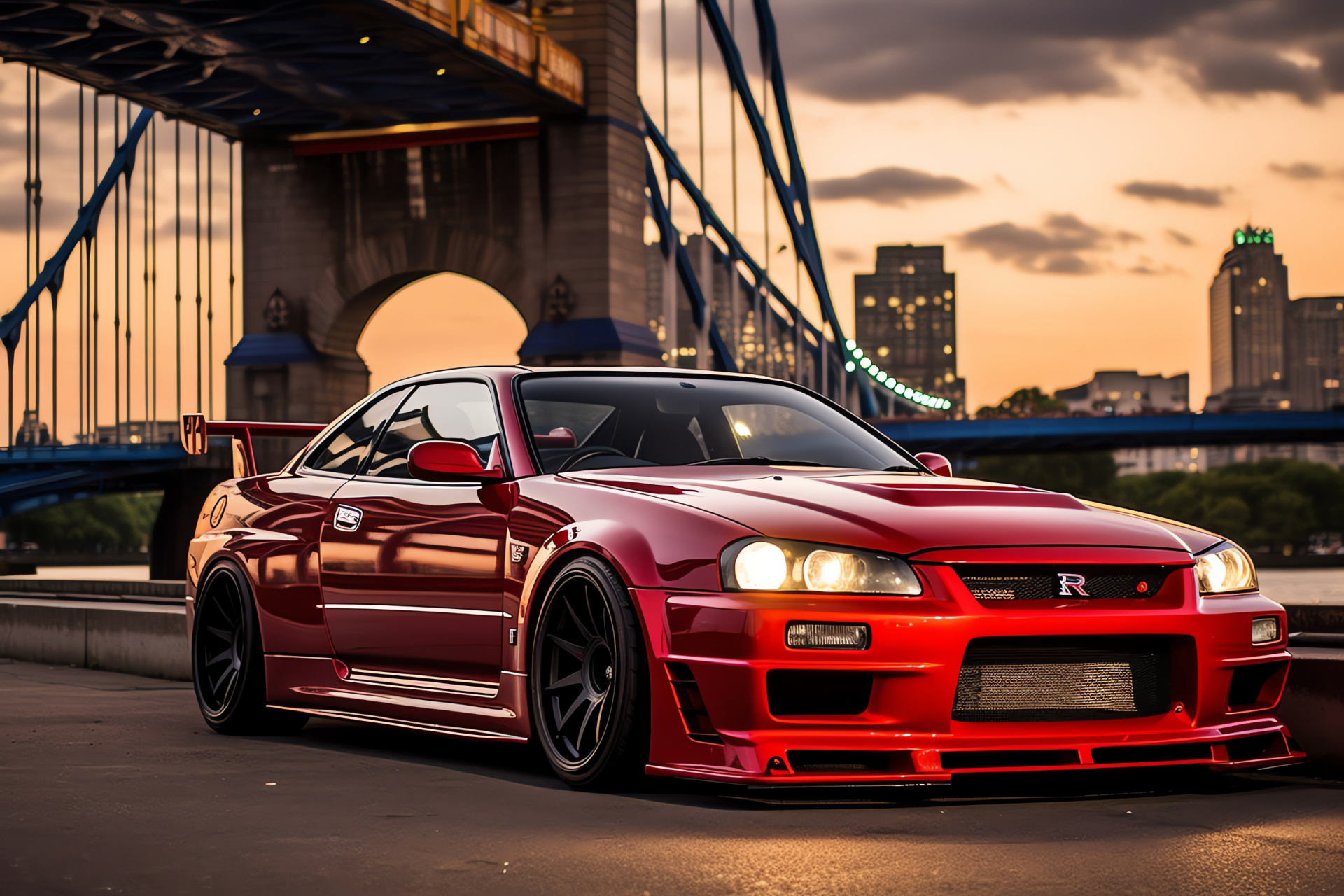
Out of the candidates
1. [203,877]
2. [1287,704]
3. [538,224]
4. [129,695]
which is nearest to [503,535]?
[203,877]

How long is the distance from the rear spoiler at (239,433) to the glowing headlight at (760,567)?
3.12 metres

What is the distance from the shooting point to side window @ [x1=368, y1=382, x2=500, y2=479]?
577cm

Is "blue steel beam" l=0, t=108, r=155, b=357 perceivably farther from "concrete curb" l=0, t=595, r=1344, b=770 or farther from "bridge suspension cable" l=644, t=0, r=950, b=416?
"concrete curb" l=0, t=595, r=1344, b=770

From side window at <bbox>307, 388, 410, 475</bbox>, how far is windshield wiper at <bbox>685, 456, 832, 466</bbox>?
1377mm

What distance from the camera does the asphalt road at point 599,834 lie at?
11.8ft

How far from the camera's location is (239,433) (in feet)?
24.7

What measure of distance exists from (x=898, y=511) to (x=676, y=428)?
50.4 inches

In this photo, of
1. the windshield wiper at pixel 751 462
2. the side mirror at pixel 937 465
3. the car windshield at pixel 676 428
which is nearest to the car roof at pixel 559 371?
the car windshield at pixel 676 428

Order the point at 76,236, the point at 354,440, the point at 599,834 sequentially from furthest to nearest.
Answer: the point at 76,236 < the point at 354,440 < the point at 599,834

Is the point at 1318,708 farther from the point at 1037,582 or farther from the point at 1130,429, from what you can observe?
the point at 1130,429

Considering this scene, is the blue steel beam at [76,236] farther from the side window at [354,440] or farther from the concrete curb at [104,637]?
the side window at [354,440]

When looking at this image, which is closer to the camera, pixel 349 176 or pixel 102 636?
pixel 102 636

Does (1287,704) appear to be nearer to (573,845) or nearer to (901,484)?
(901,484)

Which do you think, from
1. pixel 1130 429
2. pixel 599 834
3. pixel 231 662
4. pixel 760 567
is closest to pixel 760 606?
pixel 760 567
